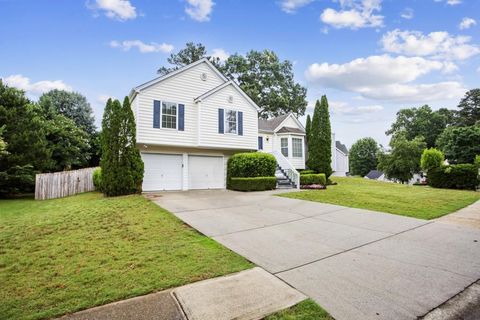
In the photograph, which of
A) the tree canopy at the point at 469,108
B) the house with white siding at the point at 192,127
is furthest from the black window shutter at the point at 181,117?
the tree canopy at the point at 469,108

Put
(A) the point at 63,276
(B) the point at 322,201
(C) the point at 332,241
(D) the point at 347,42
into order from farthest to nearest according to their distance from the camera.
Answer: (D) the point at 347,42, (B) the point at 322,201, (C) the point at 332,241, (A) the point at 63,276

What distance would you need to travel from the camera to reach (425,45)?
12695 mm

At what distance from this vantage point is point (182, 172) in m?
14.6

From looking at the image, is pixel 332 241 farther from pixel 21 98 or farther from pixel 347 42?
pixel 21 98

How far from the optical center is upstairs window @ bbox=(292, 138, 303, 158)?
20.4m

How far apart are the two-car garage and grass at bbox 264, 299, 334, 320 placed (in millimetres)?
12335

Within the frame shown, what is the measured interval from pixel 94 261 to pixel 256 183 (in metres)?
9.81

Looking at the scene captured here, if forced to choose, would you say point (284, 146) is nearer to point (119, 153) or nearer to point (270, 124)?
point (270, 124)

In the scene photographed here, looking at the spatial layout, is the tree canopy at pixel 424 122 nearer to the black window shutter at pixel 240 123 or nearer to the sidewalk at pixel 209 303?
the black window shutter at pixel 240 123

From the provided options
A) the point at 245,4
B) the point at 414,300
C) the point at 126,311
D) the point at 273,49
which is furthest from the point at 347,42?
the point at 273,49

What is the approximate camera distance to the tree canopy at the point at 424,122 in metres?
48.4

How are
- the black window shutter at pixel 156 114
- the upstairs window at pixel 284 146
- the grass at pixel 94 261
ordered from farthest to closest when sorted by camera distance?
the upstairs window at pixel 284 146
the black window shutter at pixel 156 114
the grass at pixel 94 261

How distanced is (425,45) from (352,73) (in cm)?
712

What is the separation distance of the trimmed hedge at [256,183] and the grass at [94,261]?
703 centimetres
